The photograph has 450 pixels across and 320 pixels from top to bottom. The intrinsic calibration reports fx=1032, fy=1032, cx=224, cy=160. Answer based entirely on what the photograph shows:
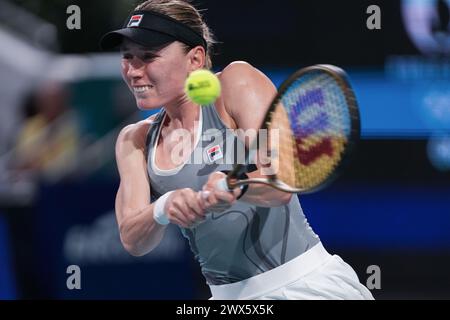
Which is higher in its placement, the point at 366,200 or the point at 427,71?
the point at 427,71

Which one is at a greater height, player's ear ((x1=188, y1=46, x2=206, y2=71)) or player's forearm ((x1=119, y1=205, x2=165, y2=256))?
player's ear ((x1=188, y1=46, x2=206, y2=71))

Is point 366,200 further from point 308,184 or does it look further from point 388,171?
point 308,184

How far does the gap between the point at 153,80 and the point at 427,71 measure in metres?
2.23

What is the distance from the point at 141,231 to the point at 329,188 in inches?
88.7

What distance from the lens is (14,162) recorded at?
5605mm

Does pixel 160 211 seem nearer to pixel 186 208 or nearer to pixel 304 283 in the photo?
pixel 186 208

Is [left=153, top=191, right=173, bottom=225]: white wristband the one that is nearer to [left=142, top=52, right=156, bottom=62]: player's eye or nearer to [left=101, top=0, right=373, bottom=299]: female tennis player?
[left=101, top=0, right=373, bottom=299]: female tennis player

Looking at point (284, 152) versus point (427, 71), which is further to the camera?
point (427, 71)

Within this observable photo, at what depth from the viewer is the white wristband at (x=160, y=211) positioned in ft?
10.2

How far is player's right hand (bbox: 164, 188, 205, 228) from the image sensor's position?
294 cm

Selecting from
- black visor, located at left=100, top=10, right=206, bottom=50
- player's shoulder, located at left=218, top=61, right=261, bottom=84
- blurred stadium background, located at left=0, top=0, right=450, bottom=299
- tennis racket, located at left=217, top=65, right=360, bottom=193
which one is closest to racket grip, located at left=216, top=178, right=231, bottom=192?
tennis racket, located at left=217, top=65, right=360, bottom=193

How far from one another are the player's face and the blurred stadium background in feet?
6.21
